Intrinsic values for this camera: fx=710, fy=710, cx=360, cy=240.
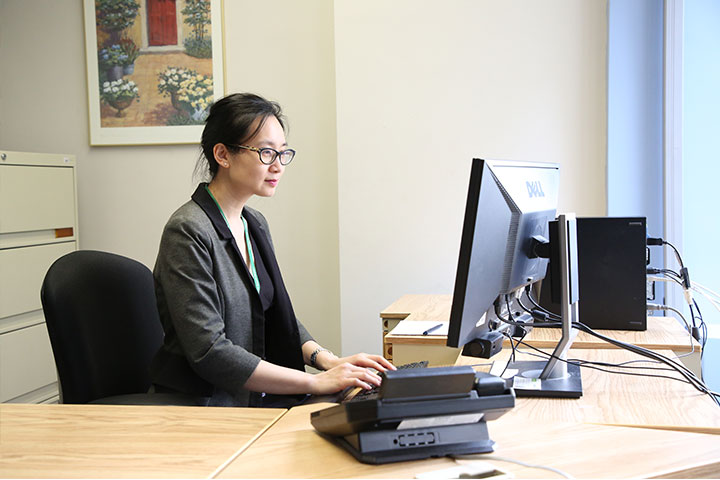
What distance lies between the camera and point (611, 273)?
209 cm

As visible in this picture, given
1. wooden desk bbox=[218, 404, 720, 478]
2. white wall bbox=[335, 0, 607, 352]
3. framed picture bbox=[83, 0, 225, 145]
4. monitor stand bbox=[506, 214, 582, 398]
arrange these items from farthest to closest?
framed picture bbox=[83, 0, 225, 145]
white wall bbox=[335, 0, 607, 352]
monitor stand bbox=[506, 214, 582, 398]
wooden desk bbox=[218, 404, 720, 478]

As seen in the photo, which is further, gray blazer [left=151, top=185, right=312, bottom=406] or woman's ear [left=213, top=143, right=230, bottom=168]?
woman's ear [left=213, top=143, right=230, bottom=168]

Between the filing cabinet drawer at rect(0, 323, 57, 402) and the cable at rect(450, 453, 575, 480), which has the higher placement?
the cable at rect(450, 453, 575, 480)

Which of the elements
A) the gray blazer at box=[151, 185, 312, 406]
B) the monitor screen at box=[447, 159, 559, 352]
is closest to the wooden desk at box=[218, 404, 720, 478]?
the monitor screen at box=[447, 159, 559, 352]

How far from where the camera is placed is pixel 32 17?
4.04 metres

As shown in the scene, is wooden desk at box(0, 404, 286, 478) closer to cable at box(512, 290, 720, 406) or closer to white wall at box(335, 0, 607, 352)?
cable at box(512, 290, 720, 406)

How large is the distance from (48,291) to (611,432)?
1.28m

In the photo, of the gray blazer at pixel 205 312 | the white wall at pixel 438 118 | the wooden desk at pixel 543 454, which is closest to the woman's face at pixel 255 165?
the gray blazer at pixel 205 312

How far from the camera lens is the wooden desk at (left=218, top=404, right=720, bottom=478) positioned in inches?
39.8

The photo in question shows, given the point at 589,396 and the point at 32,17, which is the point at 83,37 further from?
the point at 589,396

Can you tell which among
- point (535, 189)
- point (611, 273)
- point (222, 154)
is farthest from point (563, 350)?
point (222, 154)

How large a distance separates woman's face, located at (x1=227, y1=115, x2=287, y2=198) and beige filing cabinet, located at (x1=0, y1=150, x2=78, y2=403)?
203 centimetres

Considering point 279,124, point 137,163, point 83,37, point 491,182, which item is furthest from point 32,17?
point 491,182

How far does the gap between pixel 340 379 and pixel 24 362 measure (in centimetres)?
260
